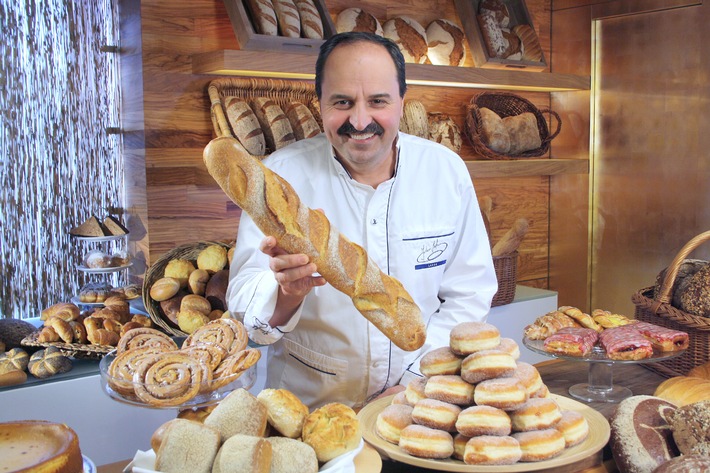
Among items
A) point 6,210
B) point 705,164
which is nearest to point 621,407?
point 6,210

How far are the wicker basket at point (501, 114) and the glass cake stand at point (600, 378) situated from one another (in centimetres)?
207

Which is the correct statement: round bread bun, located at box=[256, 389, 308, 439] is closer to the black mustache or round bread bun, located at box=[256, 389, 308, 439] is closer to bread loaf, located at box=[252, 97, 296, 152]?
the black mustache

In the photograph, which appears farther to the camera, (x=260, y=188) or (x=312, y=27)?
(x=312, y=27)

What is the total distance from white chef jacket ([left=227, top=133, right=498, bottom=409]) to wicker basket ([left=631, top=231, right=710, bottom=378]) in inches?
16.7

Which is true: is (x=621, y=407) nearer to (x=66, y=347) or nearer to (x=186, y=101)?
(x=66, y=347)

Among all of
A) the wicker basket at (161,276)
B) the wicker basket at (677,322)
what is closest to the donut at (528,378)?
the wicker basket at (677,322)

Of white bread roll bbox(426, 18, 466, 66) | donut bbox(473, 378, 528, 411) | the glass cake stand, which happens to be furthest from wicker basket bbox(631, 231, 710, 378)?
white bread roll bbox(426, 18, 466, 66)

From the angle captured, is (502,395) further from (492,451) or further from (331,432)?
(331,432)

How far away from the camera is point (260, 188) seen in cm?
146

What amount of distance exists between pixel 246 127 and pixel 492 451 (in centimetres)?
193

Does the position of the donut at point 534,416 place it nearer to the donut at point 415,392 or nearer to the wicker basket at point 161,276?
the donut at point 415,392

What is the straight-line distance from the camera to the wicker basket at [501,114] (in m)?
3.66

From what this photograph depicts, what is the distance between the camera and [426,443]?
1.17m

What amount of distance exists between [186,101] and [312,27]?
581 millimetres
